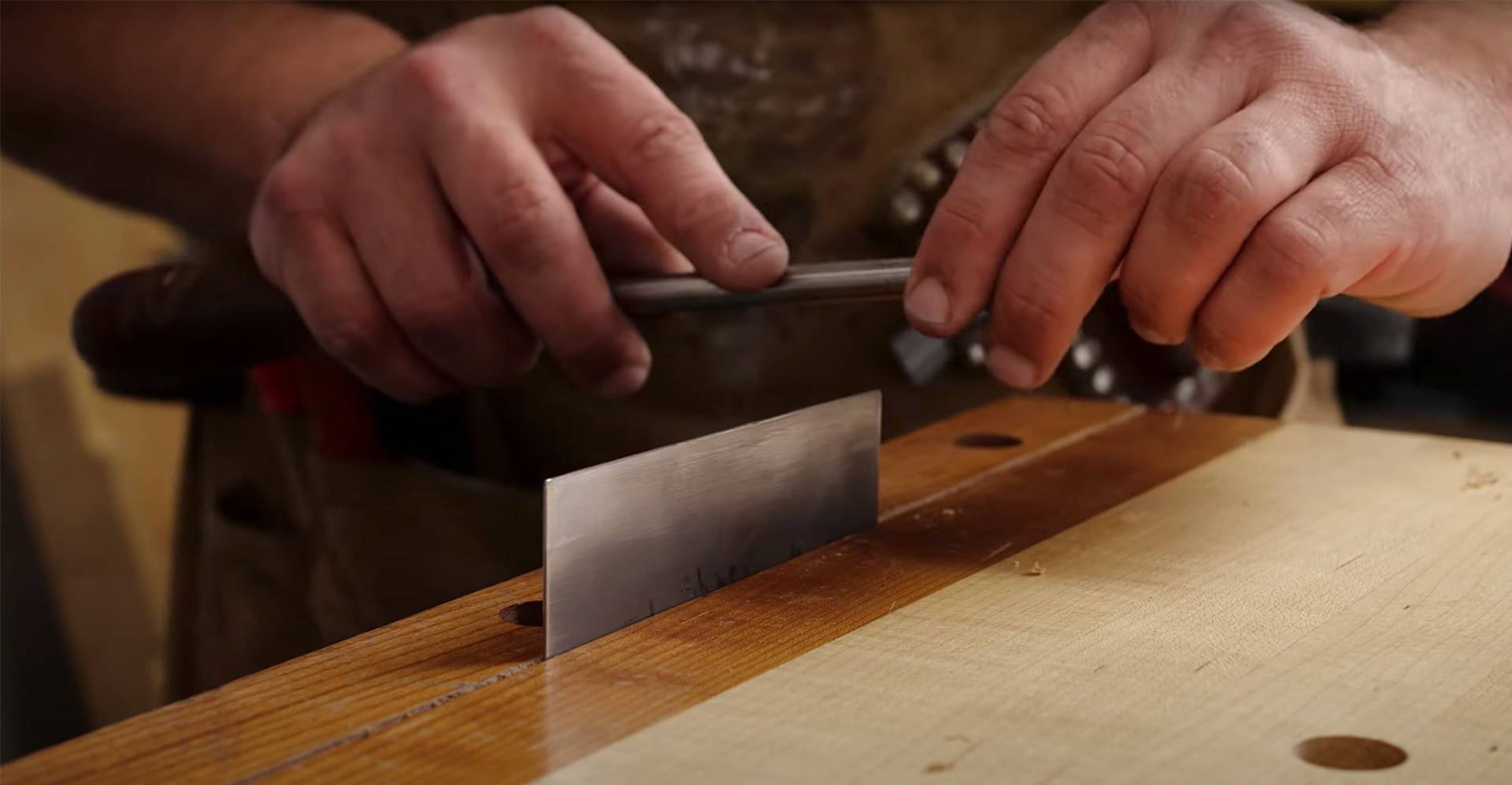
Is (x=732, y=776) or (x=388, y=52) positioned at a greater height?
(x=388, y=52)

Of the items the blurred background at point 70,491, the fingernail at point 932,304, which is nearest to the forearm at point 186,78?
the blurred background at point 70,491

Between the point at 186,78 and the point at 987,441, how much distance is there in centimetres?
61

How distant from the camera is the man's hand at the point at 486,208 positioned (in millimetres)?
768

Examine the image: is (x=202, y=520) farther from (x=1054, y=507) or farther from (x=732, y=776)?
(x=732, y=776)

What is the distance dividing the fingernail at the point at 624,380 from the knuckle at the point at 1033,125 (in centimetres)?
30

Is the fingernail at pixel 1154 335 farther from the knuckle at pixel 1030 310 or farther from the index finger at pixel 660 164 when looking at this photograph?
the index finger at pixel 660 164

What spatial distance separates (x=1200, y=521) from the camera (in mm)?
628

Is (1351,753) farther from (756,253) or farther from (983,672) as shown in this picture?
(756,253)

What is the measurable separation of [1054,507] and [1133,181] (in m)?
0.16

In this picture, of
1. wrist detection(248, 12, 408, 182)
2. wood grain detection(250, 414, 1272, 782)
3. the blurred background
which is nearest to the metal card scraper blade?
wood grain detection(250, 414, 1272, 782)

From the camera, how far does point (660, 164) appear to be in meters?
0.77

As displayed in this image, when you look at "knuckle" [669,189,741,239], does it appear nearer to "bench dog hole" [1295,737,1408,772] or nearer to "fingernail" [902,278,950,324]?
"fingernail" [902,278,950,324]

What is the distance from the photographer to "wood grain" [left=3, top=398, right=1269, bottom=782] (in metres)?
0.38

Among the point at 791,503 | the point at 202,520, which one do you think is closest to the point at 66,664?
the point at 202,520
